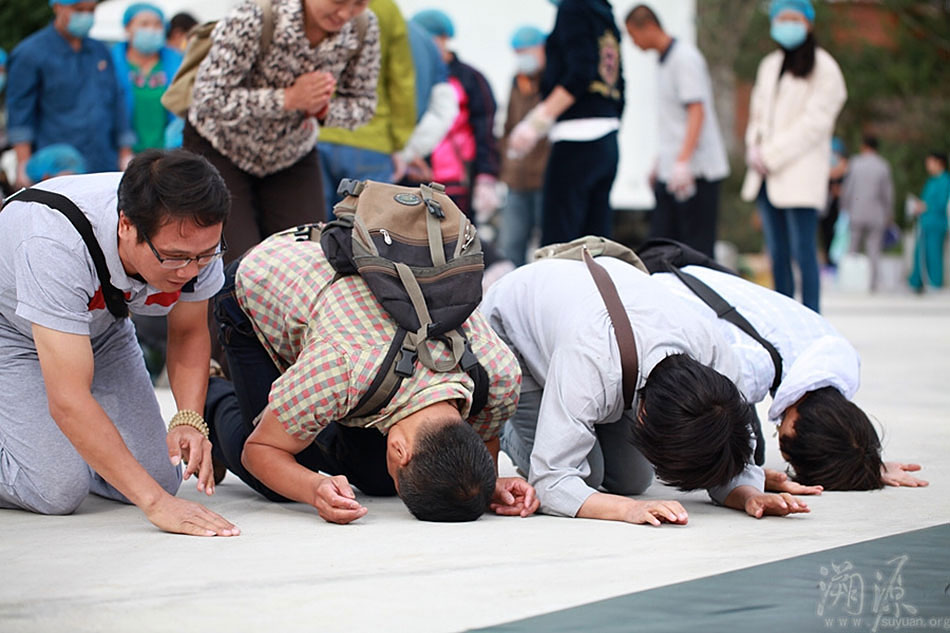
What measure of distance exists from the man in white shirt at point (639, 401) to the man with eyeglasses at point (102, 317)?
0.87 meters

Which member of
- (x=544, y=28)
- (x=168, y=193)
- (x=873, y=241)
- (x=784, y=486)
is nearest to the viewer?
(x=168, y=193)

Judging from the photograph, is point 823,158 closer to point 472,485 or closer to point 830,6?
point 472,485

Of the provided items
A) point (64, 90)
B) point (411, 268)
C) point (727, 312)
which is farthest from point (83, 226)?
point (64, 90)

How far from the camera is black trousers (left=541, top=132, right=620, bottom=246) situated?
6.75 m

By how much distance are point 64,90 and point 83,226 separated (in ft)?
15.5

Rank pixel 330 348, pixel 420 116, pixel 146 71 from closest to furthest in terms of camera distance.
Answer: pixel 330 348 < pixel 420 116 < pixel 146 71

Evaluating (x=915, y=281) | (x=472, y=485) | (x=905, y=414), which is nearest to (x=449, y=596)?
(x=472, y=485)

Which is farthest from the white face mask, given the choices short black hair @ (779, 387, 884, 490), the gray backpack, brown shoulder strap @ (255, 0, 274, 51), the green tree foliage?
the green tree foliage

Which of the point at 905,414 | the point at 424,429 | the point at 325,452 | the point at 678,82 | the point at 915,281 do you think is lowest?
the point at 915,281

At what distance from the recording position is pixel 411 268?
131 inches

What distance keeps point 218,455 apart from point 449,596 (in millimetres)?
1568

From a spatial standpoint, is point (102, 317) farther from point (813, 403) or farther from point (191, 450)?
point (813, 403)

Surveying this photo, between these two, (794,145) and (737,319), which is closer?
(737,319)

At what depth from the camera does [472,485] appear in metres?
3.19
